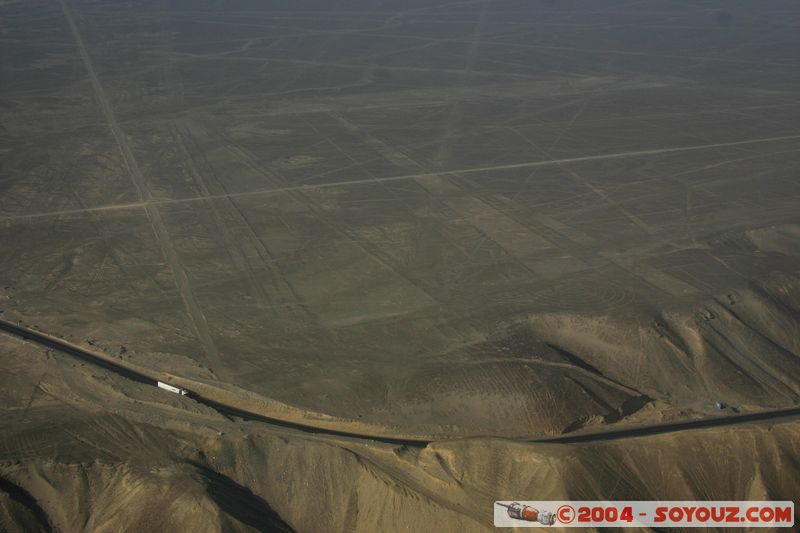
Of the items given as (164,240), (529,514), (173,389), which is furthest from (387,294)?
(529,514)

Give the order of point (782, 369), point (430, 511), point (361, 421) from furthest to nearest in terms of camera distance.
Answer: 1. point (782, 369)
2. point (361, 421)
3. point (430, 511)

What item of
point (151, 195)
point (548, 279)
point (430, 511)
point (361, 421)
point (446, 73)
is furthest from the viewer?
point (446, 73)

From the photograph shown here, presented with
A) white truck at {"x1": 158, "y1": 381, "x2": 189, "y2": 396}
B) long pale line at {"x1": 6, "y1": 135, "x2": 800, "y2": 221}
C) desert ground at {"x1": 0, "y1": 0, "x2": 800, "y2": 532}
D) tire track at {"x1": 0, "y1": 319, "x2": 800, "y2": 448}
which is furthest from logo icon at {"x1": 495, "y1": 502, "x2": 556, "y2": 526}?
long pale line at {"x1": 6, "y1": 135, "x2": 800, "y2": 221}

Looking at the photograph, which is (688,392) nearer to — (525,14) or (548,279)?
(548,279)

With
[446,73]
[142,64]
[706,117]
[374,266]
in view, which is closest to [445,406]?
[374,266]

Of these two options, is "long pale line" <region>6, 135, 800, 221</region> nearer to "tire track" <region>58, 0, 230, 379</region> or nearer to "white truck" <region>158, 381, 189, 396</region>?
"tire track" <region>58, 0, 230, 379</region>

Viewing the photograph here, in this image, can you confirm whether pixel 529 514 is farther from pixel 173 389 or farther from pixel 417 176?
pixel 417 176
